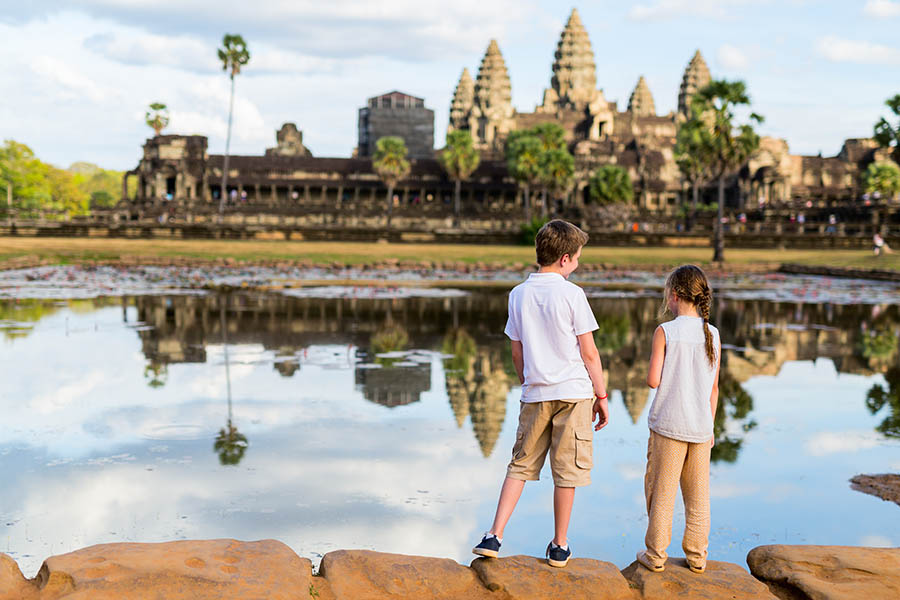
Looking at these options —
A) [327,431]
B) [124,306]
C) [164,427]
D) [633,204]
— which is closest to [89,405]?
[164,427]

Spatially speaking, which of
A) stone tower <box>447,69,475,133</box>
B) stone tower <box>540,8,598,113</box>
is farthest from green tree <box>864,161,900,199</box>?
stone tower <box>447,69,475,133</box>

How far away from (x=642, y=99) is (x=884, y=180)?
6479 centimetres

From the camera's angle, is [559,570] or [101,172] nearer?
[559,570]

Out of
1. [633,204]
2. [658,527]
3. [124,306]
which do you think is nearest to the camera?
[658,527]

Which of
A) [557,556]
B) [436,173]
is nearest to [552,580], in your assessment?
[557,556]

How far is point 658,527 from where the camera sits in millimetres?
4270

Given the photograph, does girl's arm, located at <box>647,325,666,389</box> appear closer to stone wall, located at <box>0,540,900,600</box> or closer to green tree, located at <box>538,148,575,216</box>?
stone wall, located at <box>0,540,900,600</box>

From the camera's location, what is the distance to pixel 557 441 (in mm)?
4383

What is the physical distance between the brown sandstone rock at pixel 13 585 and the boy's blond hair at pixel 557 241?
2.62 m

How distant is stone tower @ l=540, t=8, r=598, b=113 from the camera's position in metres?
126

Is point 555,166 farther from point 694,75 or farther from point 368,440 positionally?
point 368,440

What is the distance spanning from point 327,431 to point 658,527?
11.7 feet

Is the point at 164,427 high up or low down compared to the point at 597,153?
down

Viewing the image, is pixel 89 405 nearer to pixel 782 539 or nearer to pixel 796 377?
pixel 782 539
